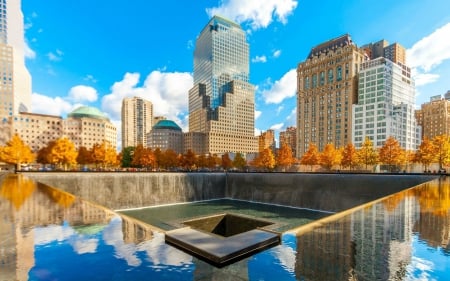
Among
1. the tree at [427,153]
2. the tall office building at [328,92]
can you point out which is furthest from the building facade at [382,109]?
the tree at [427,153]

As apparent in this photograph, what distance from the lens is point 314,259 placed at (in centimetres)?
491

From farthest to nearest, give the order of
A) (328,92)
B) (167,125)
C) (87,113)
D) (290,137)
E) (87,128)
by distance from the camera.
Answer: (290,137), (167,125), (87,113), (87,128), (328,92)

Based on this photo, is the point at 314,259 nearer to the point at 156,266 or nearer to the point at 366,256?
the point at 366,256

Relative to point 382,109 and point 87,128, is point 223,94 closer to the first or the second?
point 87,128

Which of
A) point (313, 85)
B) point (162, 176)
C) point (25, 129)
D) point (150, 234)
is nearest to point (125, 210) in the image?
point (162, 176)

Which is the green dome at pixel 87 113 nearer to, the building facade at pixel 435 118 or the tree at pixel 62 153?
the tree at pixel 62 153

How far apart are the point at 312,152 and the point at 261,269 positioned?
2189 inches

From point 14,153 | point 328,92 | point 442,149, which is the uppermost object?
point 328,92

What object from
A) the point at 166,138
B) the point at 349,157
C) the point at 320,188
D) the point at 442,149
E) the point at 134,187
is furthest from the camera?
the point at 166,138

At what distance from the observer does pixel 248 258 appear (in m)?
5.23

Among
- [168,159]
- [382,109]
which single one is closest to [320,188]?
[168,159]

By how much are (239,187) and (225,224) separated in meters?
24.9

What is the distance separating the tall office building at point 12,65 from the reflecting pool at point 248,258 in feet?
442

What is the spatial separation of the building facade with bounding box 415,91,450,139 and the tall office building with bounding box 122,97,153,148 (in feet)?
601
